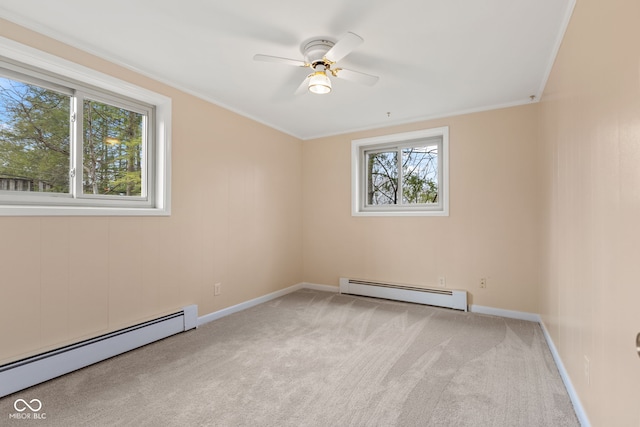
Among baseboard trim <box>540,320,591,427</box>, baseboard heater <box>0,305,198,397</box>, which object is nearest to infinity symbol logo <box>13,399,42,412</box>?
baseboard heater <box>0,305,198,397</box>

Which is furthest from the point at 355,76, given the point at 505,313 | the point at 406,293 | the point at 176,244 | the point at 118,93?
the point at 505,313

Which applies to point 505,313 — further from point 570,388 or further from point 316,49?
point 316,49

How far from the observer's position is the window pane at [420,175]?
3.98 meters

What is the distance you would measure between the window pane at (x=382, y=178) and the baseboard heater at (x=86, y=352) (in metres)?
2.80

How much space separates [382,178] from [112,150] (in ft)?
10.6

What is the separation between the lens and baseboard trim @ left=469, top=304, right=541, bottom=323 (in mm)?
3208

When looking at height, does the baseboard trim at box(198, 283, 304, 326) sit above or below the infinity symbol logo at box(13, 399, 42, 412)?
above

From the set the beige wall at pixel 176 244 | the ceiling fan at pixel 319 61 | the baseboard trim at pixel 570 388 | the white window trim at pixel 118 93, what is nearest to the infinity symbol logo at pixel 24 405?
the beige wall at pixel 176 244

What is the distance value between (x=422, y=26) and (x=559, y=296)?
2.14 meters

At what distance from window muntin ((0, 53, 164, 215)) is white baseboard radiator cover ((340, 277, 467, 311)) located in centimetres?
262

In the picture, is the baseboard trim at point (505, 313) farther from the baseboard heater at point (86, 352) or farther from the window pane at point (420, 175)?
the baseboard heater at point (86, 352)

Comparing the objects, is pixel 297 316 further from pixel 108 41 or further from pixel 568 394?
pixel 108 41

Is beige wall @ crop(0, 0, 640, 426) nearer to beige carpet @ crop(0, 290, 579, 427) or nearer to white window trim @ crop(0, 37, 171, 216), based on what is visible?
white window trim @ crop(0, 37, 171, 216)

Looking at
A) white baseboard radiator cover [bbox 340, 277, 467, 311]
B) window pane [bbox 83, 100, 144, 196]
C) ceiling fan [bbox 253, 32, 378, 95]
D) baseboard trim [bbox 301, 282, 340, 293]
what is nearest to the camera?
ceiling fan [bbox 253, 32, 378, 95]
